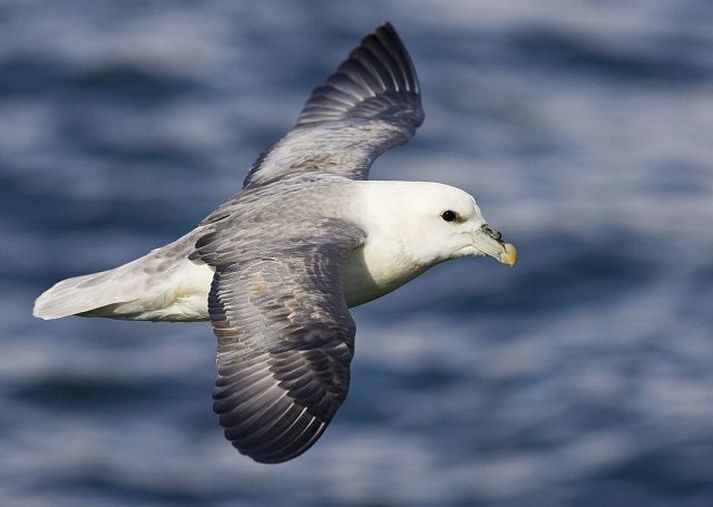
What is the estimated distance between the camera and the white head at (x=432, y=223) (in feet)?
27.8

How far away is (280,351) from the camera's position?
752 centimetres

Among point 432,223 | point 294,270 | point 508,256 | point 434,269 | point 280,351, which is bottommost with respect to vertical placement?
point 280,351

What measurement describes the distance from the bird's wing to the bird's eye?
2.84 feet

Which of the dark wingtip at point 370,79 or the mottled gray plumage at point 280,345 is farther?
the dark wingtip at point 370,79

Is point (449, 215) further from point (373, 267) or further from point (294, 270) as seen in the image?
point (294, 270)

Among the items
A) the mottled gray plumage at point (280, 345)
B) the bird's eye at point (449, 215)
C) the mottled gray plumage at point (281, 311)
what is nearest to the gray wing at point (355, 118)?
the mottled gray plumage at point (281, 311)

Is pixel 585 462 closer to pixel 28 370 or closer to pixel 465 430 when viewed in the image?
pixel 465 430

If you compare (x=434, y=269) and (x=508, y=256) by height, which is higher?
(x=434, y=269)

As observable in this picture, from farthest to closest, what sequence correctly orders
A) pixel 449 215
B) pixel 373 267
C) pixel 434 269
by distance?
pixel 434 269
pixel 449 215
pixel 373 267

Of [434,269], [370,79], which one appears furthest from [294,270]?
[434,269]

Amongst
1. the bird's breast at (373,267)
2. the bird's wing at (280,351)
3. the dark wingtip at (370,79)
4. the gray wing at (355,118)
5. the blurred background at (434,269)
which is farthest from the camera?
the blurred background at (434,269)

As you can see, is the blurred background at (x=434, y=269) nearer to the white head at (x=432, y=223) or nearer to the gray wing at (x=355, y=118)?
the gray wing at (x=355, y=118)

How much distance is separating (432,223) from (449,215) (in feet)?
0.33

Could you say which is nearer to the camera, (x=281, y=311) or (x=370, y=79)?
(x=281, y=311)
